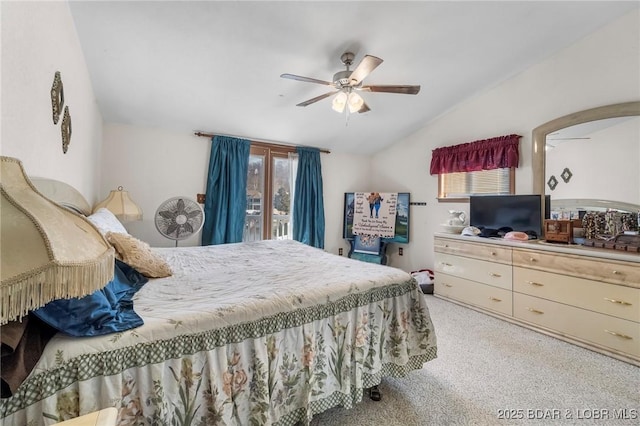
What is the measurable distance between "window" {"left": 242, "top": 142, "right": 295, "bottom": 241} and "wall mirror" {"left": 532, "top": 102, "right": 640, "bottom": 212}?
320cm

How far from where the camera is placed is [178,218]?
284 centimetres

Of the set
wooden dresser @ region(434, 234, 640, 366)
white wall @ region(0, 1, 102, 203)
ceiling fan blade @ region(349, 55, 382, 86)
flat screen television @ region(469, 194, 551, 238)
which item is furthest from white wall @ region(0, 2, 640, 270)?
ceiling fan blade @ region(349, 55, 382, 86)

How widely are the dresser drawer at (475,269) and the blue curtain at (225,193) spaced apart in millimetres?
2689

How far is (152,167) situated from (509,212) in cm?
422

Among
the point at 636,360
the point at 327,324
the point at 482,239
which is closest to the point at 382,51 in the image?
the point at 482,239

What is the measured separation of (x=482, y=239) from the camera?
2971mm

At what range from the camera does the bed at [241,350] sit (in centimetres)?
88

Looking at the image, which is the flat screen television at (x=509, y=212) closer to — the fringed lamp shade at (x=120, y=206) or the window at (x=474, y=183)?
the window at (x=474, y=183)

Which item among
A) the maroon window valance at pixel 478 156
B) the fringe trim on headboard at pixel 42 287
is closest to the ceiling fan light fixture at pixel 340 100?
the maroon window valance at pixel 478 156

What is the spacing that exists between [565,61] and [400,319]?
3162 mm

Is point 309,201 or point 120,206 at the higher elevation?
point 309,201

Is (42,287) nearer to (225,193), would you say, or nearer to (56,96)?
(56,96)

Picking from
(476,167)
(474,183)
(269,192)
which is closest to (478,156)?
(476,167)

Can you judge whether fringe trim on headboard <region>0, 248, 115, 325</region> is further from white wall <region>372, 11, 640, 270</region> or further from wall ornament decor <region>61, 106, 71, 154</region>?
white wall <region>372, 11, 640, 270</region>
